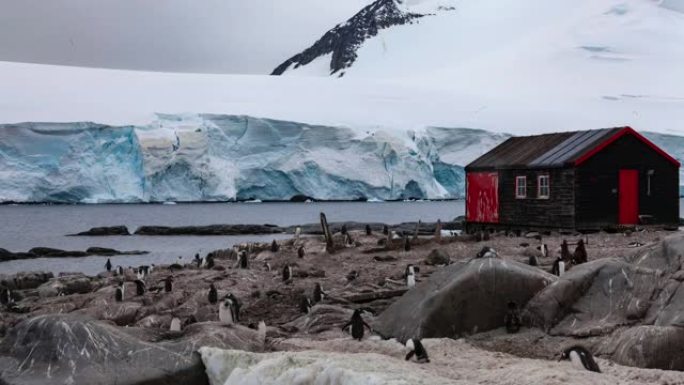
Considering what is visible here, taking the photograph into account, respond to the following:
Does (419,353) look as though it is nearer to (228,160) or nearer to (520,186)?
(520,186)

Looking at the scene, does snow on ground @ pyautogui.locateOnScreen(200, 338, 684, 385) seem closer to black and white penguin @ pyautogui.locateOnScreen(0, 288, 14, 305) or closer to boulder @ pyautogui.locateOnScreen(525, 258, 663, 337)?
boulder @ pyautogui.locateOnScreen(525, 258, 663, 337)

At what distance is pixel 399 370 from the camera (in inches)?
231

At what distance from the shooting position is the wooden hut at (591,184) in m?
21.2

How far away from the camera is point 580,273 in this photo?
8.63 meters

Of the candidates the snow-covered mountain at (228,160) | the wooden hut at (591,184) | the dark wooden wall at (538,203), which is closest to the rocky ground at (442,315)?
the dark wooden wall at (538,203)

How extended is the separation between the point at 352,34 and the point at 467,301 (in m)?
98.5

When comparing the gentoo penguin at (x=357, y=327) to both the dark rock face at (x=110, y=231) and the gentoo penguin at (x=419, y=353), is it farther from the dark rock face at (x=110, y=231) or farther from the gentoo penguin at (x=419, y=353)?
the dark rock face at (x=110, y=231)

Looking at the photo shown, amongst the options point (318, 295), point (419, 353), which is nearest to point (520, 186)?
point (318, 295)

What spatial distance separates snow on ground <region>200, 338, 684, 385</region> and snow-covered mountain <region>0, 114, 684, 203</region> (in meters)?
38.8

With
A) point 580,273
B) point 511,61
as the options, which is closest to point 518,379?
point 580,273

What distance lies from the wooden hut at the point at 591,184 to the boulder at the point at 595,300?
41.9ft

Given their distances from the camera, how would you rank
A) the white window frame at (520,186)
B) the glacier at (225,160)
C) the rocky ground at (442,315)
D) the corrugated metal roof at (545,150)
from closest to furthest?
the rocky ground at (442,315) → the corrugated metal roof at (545,150) → the white window frame at (520,186) → the glacier at (225,160)

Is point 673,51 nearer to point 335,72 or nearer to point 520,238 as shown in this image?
point 335,72

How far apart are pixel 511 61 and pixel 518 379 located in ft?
302
